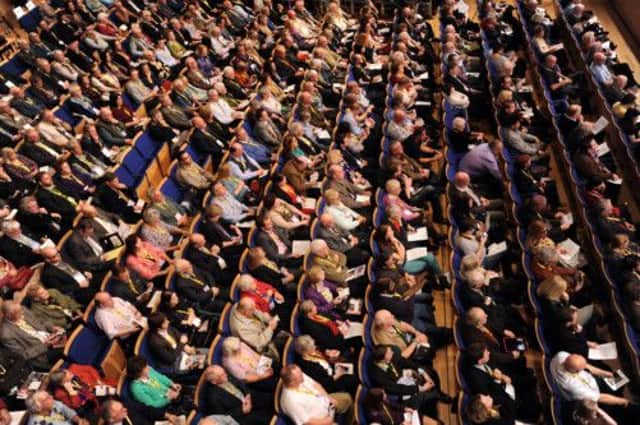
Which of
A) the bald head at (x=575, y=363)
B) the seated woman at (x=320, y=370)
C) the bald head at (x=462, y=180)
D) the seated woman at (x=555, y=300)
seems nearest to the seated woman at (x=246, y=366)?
the seated woman at (x=320, y=370)

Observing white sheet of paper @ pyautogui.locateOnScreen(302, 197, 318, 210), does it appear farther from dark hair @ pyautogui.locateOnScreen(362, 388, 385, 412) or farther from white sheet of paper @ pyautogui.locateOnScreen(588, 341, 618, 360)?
white sheet of paper @ pyautogui.locateOnScreen(588, 341, 618, 360)

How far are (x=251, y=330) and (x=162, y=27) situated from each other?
5.92 meters

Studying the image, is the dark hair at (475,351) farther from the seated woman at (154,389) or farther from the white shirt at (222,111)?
the white shirt at (222,111)

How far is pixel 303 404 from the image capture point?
321 cm

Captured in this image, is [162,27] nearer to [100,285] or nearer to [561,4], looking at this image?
[100,285]

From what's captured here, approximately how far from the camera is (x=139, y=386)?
10.9ft

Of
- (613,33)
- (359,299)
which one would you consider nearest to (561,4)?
(613,33)

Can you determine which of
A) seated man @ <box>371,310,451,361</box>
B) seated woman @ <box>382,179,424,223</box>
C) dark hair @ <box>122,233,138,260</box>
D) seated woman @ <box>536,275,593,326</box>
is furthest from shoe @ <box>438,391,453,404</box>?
dark hair @ <box>122,233,138,260</box>

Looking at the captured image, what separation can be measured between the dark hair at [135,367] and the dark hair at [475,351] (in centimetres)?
205

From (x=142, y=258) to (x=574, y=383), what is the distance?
10.6 feet

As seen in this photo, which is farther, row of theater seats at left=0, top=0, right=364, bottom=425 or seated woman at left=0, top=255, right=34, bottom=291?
seated woman at left=0, top=255, right=34, bottom=291

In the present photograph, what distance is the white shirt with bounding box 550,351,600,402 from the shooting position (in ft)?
11.0

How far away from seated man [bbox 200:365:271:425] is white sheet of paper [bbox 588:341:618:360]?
2263mm

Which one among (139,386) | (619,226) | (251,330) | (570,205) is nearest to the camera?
(139,386)
